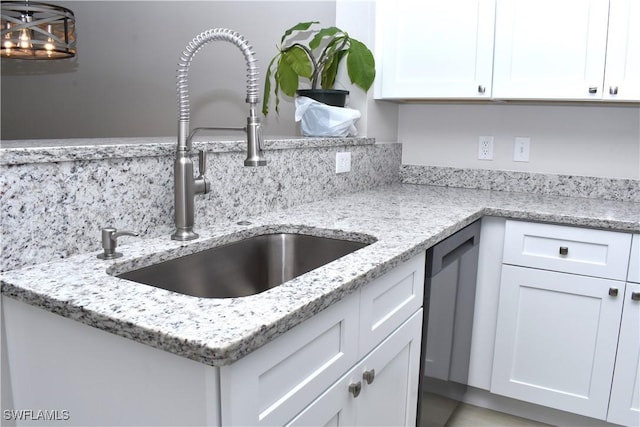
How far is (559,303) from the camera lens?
1.91 metres

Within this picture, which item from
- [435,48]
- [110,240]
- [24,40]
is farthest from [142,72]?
[110,240]

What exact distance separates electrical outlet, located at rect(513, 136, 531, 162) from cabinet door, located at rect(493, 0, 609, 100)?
0.34 meters

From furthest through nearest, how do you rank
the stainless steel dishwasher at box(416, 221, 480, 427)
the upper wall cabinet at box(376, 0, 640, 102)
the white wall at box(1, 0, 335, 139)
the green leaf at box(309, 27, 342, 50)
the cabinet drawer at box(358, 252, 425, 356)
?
the white wall at box(1, 0, 335, 139)
the green leaf at box(309, 27, 342, 50)
the upper wall cabinet at box(376, 0, 640, 102)
the stainless steel dishwasher at box(416, 221, 480, 427)
the cabinet drawer at box(358, 252, 425, 356)

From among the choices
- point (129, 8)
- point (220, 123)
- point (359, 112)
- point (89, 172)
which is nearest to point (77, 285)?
point (89, 172)

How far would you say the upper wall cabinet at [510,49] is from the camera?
1.90 meters

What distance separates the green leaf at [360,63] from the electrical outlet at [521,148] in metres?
0.73

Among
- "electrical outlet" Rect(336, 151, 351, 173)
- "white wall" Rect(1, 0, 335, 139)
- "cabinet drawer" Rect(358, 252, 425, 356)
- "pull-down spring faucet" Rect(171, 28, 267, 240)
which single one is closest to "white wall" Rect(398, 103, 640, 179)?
"electrical outlet" Rect(336, 151, 351, 173)

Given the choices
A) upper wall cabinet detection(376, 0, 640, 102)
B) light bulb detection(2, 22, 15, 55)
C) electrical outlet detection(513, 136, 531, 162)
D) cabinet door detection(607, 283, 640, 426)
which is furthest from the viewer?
light bulb detection(2, 22, 15, 55)

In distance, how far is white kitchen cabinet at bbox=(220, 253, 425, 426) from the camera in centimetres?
82

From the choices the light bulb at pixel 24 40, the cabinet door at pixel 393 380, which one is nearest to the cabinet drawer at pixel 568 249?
the cabinet door at pixel 393 380

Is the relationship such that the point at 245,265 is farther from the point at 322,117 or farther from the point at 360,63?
the point at 360,63

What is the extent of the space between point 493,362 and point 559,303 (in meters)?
0.35

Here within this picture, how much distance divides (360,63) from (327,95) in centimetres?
21

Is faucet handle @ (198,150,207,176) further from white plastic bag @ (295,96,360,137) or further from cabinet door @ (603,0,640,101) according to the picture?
cabinet door @ (603,0,640,101)
